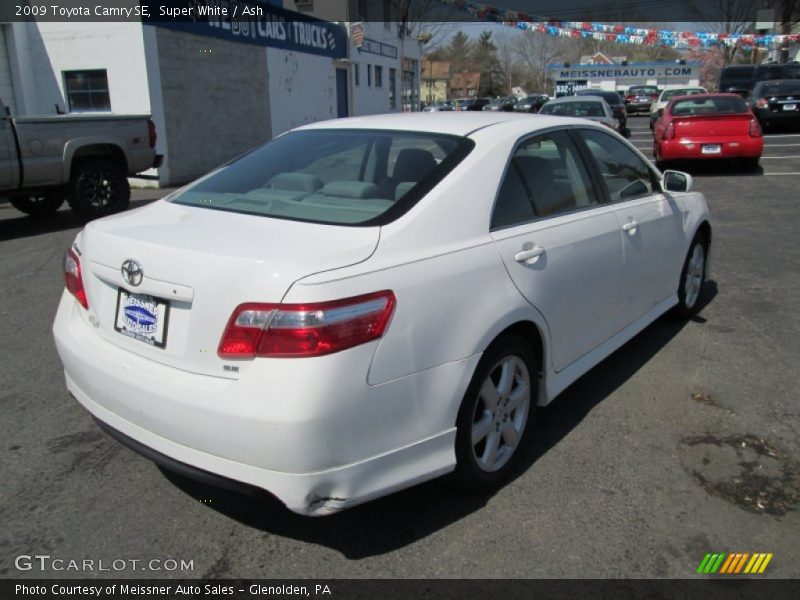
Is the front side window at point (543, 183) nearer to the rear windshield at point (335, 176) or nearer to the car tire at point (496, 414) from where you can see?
the rear windshield at point (335, 176)

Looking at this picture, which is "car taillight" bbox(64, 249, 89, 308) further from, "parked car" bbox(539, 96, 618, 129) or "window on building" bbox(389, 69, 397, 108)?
"window on building" bbox(389, 69, 397, 108)

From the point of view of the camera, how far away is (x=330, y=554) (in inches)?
106

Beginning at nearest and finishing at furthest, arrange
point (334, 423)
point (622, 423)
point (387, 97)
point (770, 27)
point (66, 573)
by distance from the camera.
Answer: point (334, 423) → point (66, 573) → point (622, 423) → point (387, 97) → point (770, 27)

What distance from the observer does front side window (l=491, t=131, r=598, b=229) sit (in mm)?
3160

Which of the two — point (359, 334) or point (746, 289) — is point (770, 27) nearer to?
point (746, 289)

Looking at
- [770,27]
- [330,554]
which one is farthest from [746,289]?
[770,27]

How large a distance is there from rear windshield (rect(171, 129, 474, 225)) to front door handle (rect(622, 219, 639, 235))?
1.26 m

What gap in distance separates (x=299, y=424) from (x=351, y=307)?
16.5 inches

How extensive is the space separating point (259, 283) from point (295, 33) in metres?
20.6

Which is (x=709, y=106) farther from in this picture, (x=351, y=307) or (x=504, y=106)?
(x=504, y=106)

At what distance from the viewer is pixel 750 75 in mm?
29219

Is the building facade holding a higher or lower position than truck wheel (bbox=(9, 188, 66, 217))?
higher

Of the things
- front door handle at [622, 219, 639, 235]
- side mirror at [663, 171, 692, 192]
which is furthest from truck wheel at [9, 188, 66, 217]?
front door handle at [622, 219, 639, 235]

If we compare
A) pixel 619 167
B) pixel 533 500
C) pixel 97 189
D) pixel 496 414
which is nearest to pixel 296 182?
pixel 496 414
